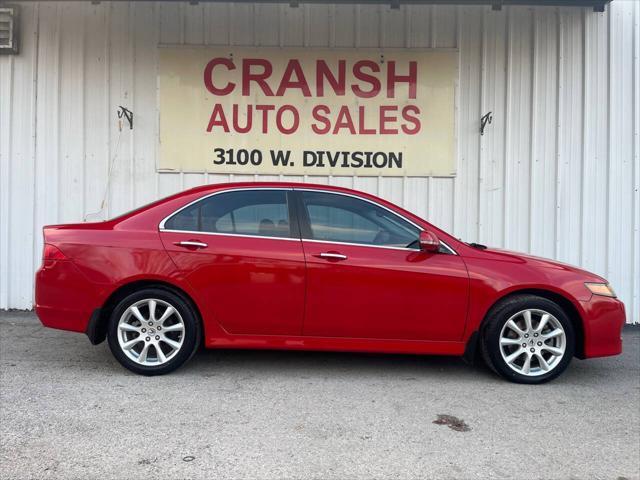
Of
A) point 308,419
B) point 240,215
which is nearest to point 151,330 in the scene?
point 240,215

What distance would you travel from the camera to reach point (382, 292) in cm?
489

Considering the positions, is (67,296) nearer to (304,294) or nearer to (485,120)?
(304,294)

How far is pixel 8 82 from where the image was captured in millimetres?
7723

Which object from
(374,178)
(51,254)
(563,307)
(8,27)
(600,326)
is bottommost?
(600,326)

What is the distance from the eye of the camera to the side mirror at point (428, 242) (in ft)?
A: 16.0

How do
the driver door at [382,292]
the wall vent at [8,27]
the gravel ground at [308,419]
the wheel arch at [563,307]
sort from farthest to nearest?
the wall vent at [8,27], the wheel arch at [563,307], the driver door at [382,292], the gravel ground at [308,419]

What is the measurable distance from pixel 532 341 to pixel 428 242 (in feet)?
3.99

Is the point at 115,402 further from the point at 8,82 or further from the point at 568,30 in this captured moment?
the point at 568,30

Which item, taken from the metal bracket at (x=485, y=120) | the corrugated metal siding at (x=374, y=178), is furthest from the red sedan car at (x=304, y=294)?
the metal bracket at (x=485, y=120)

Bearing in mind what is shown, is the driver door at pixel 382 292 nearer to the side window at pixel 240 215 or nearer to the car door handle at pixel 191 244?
the side window at pixel 240 215

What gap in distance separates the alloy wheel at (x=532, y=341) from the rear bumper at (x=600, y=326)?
23cm

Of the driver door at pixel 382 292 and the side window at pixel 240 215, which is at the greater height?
the side window at pixel 240 215

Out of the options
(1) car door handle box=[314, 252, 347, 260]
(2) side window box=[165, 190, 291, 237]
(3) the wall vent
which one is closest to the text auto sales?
(3) the wall vent

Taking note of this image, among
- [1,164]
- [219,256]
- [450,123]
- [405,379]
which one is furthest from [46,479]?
[450,123]
